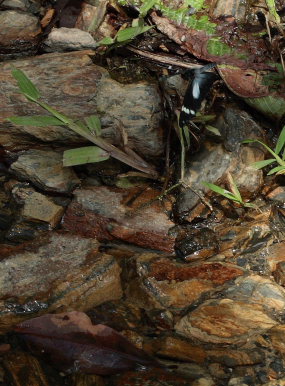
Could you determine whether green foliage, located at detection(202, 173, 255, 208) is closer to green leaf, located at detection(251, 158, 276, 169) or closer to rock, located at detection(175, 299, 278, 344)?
green leaf, located at detection(251, 158, 276, 169)

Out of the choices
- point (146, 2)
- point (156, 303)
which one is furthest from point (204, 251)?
point (146, 2)

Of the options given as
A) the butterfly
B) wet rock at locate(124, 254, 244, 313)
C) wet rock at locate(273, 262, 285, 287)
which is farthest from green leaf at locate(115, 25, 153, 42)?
wet rock at locate(273, 262, 285, 287)

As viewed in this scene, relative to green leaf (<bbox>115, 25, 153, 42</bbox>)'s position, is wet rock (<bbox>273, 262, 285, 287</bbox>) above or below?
below

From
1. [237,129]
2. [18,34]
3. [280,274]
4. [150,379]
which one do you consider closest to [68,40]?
[18,34]

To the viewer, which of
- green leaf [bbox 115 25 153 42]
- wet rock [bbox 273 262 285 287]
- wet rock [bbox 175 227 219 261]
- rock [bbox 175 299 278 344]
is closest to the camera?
rock [bbox 175 299 278 344]

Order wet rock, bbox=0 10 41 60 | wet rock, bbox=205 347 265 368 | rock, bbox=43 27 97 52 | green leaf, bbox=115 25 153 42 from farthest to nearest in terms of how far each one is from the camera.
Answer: wet rock, bbox=0 10 41 60, rock, bbox=43 27 97 52, green leaf, bbox=115 25 153 42, wet rock, bbox=205 347 265 368

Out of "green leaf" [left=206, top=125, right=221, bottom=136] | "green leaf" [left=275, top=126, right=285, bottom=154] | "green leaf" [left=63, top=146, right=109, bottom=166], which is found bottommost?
"green leaf" [left=63, top=146, right=109, bottom=166]

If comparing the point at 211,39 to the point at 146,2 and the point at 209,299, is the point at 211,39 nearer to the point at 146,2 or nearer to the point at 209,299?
the point at 146,2

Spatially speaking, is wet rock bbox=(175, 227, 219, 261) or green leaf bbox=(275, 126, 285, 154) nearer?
wet rock bbox=(175, 227, 219, 261)
